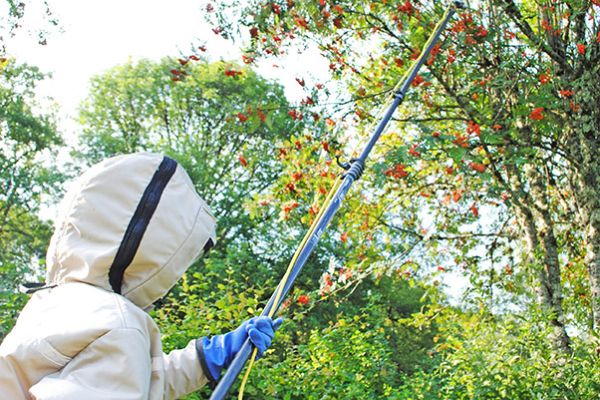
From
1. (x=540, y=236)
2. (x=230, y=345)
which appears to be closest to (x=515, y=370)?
(x=540, y=236)

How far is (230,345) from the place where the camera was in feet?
6.61

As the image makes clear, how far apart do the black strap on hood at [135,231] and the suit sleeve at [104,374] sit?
0.21 metres

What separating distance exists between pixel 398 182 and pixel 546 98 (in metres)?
2.38

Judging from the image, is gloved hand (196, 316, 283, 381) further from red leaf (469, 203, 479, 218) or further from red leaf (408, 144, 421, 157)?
red leaf (469, 203, 479, 218)

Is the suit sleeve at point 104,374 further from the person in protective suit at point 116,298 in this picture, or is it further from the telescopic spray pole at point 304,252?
the telescopic spray pole at point 304,252

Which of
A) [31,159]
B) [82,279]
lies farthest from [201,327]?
[31,159]

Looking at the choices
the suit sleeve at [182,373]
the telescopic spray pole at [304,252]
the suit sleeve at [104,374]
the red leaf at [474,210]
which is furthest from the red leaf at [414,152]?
the suit sleeve at [104,374]

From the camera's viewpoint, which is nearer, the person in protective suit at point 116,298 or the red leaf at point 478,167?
the person in protective suit at point 116,298

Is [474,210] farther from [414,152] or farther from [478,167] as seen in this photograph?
[414,152]

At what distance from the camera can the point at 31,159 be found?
2042 cm

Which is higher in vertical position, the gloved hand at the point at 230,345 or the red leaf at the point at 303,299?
the red leaf at the point at 303,299

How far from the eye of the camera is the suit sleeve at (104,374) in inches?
60.9

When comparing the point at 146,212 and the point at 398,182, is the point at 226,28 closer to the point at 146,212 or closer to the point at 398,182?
the point at 398,182

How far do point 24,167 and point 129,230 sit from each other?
780 inches
